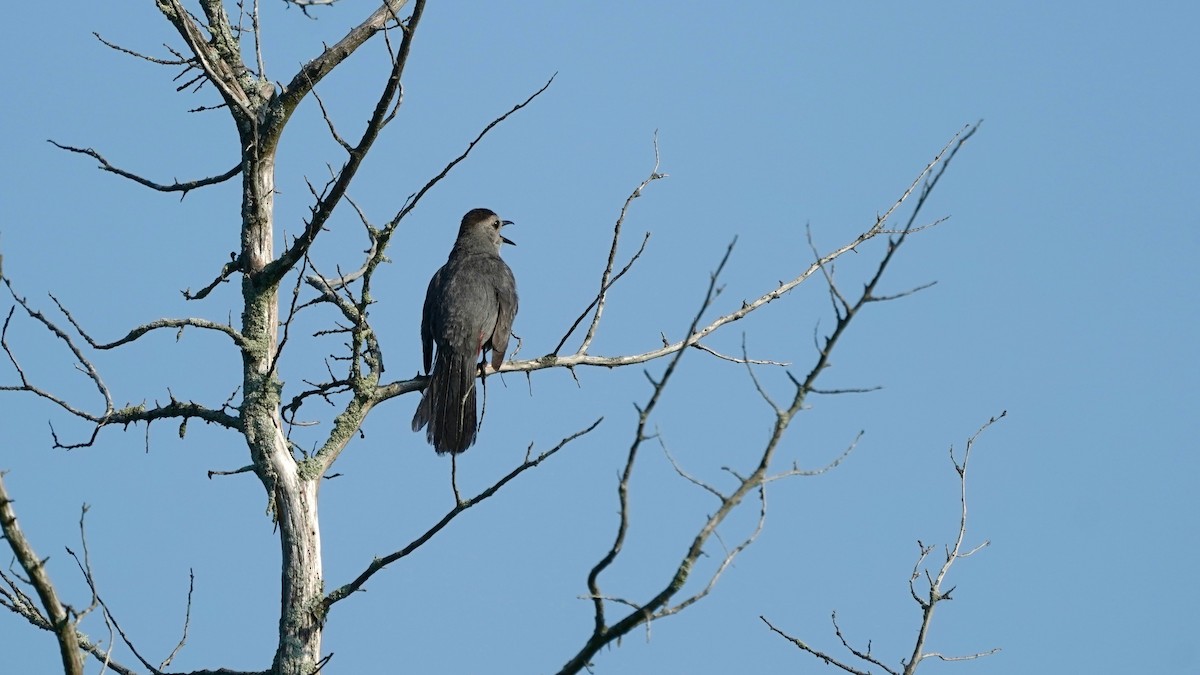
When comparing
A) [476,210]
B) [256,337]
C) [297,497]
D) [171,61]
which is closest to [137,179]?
[171,61]

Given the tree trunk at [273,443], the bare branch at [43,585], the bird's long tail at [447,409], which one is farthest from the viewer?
the bird's long tail at [447,409]

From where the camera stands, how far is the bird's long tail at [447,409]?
23.0ft

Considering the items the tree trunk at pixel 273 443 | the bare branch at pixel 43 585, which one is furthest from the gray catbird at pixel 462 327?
the bare branch at pixel 43 585

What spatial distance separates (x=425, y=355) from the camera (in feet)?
25.5

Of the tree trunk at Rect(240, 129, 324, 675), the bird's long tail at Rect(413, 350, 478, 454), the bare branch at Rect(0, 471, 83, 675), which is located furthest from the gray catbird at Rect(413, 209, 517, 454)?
the bare branch at Rect(0, 471, 83, 675)

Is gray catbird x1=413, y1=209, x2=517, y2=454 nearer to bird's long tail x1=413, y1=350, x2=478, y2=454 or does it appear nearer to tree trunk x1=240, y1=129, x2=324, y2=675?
bird's long tail x1=413, y1=350, x2=478, y2=454

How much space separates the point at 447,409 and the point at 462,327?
69 centimetres

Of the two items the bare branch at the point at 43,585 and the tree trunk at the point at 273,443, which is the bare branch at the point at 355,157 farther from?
the bare branch at the point at 43,585

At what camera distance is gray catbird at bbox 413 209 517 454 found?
7.06 m

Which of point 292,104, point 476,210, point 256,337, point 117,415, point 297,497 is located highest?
Answer: point 476,210

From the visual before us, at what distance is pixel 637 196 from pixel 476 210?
3.28 metres

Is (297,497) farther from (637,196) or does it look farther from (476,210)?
(476,210)

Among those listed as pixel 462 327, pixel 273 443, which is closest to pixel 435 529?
pixel 273 443

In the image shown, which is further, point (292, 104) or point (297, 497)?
point (292, 104)
